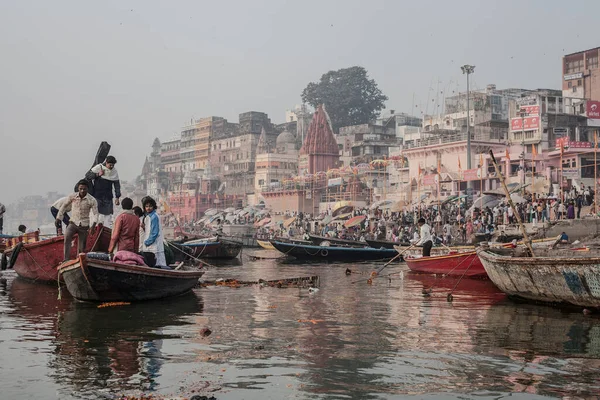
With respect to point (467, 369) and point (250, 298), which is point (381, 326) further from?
point (250, 298)

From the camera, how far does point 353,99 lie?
342ft

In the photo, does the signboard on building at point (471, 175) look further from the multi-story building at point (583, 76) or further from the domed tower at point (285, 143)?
the domed tower at point (285, 143)

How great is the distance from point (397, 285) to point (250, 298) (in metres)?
4.83

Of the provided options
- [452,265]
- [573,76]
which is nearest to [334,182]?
[573,76]

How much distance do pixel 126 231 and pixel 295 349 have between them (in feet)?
14.2

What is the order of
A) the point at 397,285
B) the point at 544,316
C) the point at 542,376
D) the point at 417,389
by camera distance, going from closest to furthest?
1. the point at 417,389
2. the point at 542,376
3. the point at 544,316
4. the point at 397,285

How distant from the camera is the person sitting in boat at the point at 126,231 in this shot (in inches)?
Result: 422

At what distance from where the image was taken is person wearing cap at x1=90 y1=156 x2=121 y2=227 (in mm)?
12680

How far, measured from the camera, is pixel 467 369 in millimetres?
6598

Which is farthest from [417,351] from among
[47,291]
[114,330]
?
[47,291]

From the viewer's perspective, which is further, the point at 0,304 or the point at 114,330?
the point at 0,304

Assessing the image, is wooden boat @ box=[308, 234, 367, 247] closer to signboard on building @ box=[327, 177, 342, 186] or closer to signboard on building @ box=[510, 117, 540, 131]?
signboard on building @ box=[510, 117, 540, 131]

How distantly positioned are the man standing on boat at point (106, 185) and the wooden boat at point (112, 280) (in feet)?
6.26

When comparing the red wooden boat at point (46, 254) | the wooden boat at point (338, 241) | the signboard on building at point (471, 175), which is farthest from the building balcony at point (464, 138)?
the red wooden boat at point (46, 254)
